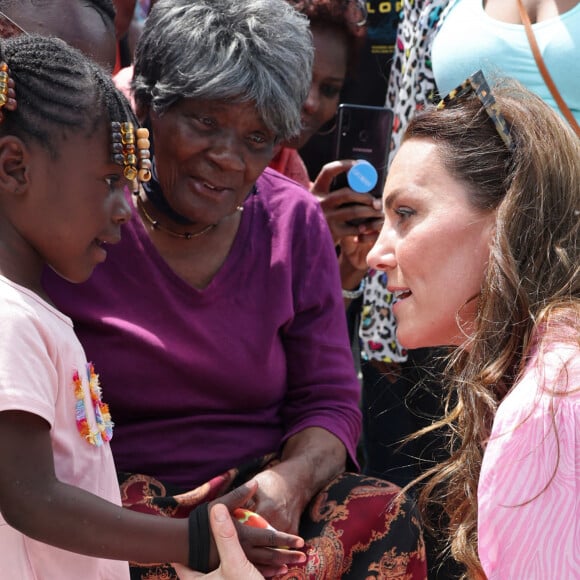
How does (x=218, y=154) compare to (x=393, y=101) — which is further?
(x=393, y=101)

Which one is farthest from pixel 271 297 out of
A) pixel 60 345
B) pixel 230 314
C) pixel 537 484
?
pixel 537 484

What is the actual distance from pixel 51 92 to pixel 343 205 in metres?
1.49

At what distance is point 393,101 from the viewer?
11.3 feet

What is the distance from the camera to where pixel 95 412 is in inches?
78.5

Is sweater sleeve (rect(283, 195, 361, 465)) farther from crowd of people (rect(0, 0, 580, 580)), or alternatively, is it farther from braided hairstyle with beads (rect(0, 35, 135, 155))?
braided hairstyle with beads (rect(0, 35, 135, 155))

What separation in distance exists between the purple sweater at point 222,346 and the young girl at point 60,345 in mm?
400

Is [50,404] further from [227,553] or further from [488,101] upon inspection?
[488,101]

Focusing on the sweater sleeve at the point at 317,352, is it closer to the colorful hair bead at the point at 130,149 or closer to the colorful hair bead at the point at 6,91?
the colorful hair bead at the point at 130,149

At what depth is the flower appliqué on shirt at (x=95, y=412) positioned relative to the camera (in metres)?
1.92

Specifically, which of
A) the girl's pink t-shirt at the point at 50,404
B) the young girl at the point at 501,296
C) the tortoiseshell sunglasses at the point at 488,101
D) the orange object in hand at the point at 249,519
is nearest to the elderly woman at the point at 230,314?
the orange object in hand at the point at 249,519

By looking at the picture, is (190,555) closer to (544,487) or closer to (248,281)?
(544,487)

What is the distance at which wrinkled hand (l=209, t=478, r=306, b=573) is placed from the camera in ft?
6.39

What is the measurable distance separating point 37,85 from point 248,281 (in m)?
0.88

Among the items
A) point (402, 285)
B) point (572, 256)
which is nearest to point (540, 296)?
point (572, 256)
